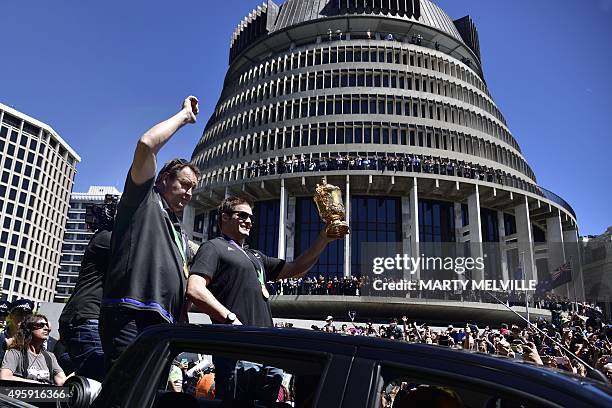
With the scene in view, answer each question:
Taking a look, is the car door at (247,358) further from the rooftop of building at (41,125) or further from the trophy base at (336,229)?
the rooftop of building at (41,125)

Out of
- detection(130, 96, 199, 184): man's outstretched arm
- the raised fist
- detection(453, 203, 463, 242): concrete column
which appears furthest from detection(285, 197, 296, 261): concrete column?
detection(130, 96, 199, 184): man's outstretched arm

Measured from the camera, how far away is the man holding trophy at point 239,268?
3.54m

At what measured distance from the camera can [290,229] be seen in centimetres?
4244

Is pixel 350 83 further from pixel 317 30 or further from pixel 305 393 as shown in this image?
pixel 305 393

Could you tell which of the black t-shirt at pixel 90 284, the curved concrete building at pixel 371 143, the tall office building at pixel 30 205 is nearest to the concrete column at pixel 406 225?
the curved concrete building at pixel 371 143

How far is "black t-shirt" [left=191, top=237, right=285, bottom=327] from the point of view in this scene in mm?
3719

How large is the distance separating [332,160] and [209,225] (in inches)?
587

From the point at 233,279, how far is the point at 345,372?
6.86ft

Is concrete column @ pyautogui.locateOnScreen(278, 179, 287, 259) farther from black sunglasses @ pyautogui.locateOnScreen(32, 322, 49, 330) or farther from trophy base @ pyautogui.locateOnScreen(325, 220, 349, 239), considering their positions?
trophy base @ pyautogui.locateOnScreen(325, 220, 349, 239)

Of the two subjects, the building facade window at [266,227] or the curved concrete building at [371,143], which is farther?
the building facade window at [266,227]

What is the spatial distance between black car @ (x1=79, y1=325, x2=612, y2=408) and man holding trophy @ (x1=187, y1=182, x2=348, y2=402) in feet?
3.62

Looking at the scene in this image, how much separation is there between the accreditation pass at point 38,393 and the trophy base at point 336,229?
2.43 m

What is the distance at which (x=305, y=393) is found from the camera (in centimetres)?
189

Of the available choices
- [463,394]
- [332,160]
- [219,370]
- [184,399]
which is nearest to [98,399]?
[184,399]
